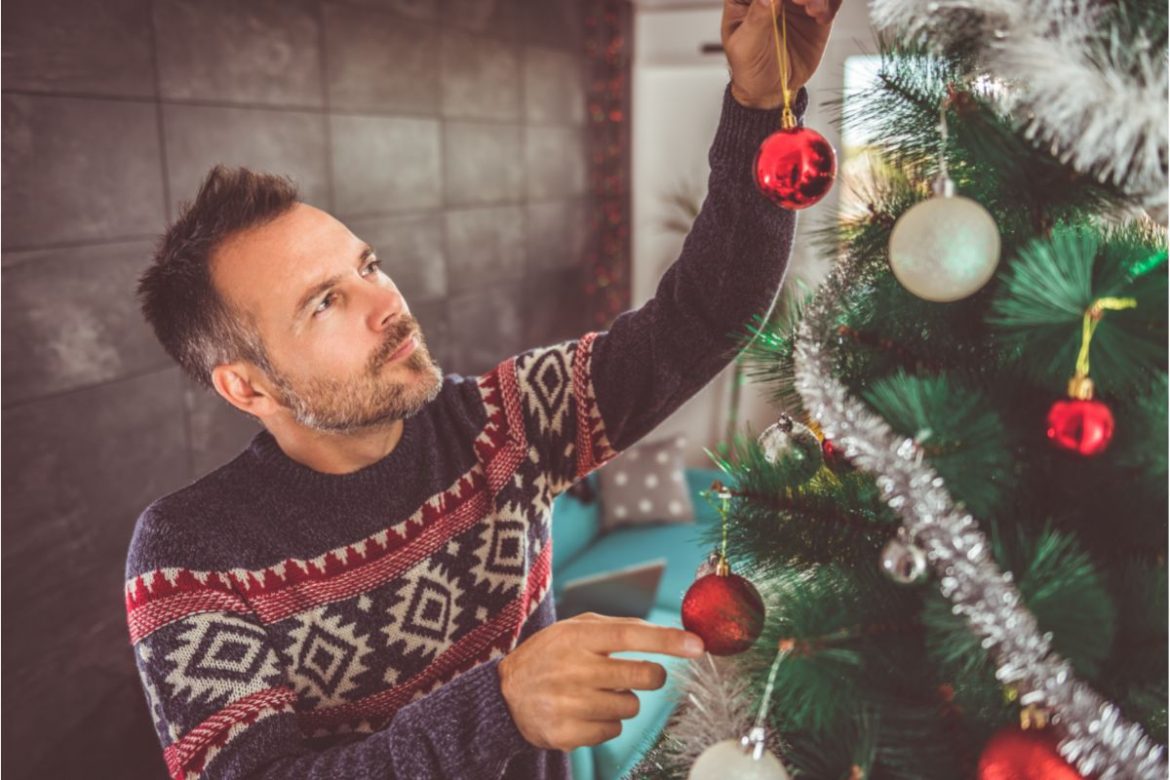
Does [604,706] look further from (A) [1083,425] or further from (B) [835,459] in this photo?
(A) [1083,425]

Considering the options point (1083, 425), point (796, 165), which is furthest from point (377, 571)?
point (1083, 425)

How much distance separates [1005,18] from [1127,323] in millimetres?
184

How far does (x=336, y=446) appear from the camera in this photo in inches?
45.8

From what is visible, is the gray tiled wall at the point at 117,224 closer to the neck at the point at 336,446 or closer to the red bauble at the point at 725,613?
the neck at the point at 336,446

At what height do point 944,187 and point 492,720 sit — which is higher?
point 944,187

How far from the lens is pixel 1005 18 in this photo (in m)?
0.46

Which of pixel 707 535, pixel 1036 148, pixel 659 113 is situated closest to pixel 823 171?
pixel 1036 148

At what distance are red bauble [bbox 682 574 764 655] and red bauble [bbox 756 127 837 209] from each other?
11.5 inches

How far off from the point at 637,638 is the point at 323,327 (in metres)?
0.71

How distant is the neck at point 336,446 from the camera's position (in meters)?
1.15

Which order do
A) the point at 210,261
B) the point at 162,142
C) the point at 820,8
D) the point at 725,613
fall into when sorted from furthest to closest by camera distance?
the point at 162,142, the point at 210,261, the point at 820,8, the point at 725,613

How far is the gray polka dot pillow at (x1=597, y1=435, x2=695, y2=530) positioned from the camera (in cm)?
386

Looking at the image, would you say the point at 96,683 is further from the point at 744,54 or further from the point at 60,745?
the point at 744,54

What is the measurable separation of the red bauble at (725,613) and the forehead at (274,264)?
2.54 ft
